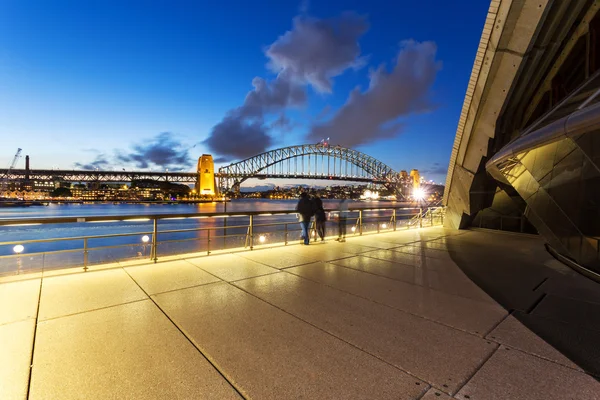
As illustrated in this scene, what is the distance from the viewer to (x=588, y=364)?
298cm

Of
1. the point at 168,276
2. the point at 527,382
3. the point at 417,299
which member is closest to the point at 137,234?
the point at 168,276

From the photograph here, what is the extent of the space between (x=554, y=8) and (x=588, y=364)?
9154mm

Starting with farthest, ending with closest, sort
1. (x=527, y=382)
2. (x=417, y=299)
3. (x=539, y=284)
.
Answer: (x=539, y=284) → (x=417, y=299) → (x=527, y=382)

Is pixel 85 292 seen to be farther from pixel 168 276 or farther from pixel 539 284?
pixel 539 284

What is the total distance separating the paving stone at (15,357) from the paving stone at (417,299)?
407cm

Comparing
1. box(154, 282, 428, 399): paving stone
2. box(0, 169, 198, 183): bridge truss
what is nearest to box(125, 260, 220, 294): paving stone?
box(154, 282, 428, 399): paving stone

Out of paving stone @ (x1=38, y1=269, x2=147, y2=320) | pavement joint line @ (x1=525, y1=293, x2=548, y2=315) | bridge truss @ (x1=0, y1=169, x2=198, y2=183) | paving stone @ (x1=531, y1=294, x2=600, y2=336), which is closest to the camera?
paving stone @ (x1=531, y1=294, x2=600, y2=336)

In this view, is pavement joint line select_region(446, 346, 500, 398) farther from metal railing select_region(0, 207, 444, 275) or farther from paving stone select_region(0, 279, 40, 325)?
paving stone select_region(0, 279, 40, 325)

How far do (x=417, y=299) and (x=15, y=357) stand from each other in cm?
489

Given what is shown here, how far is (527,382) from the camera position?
2.69 m

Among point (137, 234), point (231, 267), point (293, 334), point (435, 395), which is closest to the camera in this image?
A: point (435, 395)

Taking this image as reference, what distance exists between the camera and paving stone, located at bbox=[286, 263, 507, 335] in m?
4.06

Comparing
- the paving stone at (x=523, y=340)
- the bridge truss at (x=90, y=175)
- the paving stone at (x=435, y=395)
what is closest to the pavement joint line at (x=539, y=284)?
the paving stone at (x=523, y=340)

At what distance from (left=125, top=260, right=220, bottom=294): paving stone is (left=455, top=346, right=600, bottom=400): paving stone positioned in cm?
431
